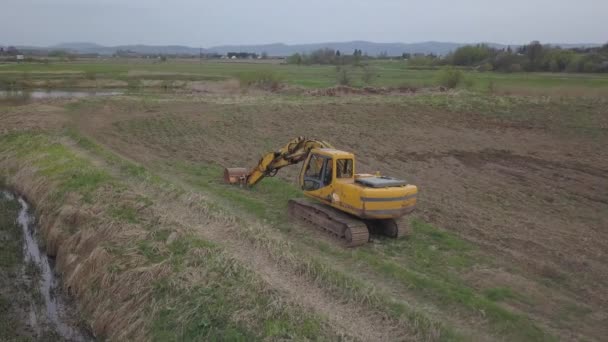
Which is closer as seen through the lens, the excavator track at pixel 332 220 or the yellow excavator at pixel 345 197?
the yellow excavator at pixel 345 197

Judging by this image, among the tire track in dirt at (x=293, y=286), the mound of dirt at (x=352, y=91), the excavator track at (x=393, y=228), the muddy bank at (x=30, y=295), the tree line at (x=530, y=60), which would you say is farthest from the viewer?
the tree line at (x=530, y=60)

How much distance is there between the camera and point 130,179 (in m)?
18.7

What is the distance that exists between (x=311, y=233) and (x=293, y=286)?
3.89 meters

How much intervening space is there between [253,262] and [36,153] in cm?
1489

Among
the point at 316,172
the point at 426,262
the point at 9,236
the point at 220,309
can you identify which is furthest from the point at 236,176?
the point at 220,309

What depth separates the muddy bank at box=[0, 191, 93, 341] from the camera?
447 inches

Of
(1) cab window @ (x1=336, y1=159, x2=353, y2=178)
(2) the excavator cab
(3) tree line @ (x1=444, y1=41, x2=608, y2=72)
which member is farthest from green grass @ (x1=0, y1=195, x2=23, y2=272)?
(3) tree line @ (x1=444, y1=41, x2=608, y2=72)

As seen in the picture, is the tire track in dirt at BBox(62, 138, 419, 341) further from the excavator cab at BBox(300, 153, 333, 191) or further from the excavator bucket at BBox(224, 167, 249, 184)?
the excavator bucket at BBox(224, 167, 249, 184)

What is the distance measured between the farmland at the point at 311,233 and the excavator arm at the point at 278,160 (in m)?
0.62

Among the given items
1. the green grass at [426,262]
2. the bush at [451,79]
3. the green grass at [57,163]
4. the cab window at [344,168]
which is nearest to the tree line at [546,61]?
the bush at [451,79]

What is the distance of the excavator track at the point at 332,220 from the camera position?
1359 centimetres

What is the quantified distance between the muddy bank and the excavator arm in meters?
6.57

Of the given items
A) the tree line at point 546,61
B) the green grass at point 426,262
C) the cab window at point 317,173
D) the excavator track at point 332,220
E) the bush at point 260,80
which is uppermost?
the tree line at point 546,61

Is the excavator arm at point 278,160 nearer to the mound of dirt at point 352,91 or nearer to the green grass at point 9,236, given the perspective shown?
the green grass at point 9,236
